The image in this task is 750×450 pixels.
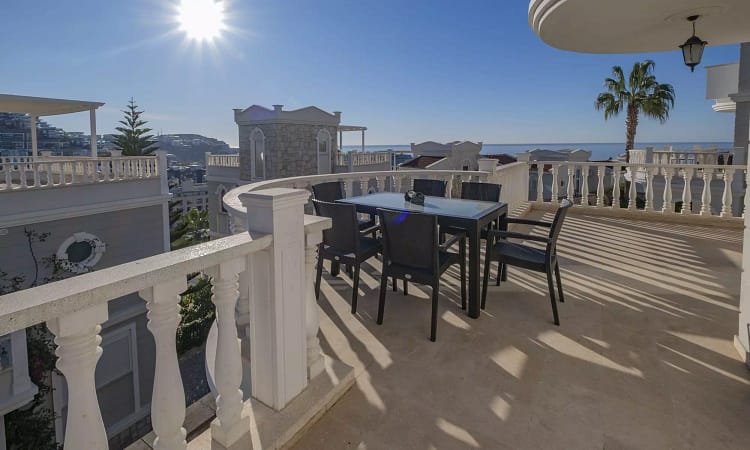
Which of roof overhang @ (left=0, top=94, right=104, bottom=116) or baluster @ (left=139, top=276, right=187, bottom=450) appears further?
roof overhang @ (left=0, top=94, right=104, bottom=116)

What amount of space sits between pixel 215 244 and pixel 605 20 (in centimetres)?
408

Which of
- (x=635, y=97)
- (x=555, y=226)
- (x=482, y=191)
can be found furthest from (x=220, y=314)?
(x=635, y=97)

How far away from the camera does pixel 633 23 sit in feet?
12.2

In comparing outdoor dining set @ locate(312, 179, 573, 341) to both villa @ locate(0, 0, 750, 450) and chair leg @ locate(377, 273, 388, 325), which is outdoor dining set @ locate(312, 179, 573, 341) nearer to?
chair leg @ locate(377, 273, 388, 325)

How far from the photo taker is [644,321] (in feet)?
8.95

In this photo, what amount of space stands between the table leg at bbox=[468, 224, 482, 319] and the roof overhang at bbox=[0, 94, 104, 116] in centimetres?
1015

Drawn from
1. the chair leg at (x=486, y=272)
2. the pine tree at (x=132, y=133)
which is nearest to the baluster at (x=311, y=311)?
the chair leg at (x=486, y=272)

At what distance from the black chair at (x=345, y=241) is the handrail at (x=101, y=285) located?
1.54m

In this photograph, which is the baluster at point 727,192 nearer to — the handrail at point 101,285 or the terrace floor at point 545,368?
the terrace floor at point 545,368

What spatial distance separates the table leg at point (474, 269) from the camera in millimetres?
2748

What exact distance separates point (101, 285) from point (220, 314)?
0.45m

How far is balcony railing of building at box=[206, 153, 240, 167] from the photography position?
16466mm

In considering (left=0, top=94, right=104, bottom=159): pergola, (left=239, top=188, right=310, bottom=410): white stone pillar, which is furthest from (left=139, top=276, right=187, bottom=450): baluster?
(left=0, top=94, right=104, bottom=159): pergola

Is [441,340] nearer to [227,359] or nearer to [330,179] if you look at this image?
[227,359]
